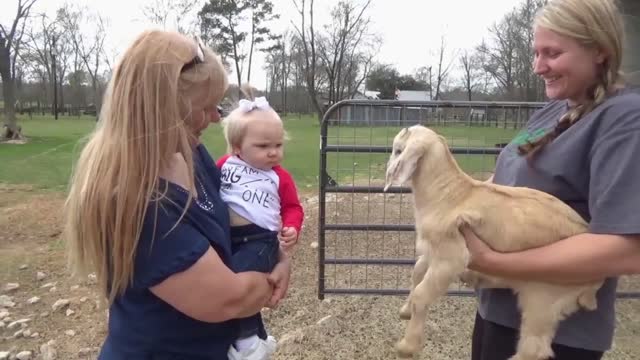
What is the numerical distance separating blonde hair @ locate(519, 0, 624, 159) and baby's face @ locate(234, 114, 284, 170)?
1.05 meters

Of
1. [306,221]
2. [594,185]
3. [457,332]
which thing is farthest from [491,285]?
[306,221]

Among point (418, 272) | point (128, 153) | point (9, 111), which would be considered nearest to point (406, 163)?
point (418, 272)

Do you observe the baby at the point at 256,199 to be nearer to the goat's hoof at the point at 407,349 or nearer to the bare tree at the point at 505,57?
the goat's hoof at the point at 407,349

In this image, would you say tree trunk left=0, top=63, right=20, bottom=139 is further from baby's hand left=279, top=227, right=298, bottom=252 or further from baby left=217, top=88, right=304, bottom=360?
baby's hand left=279, top=227, right=298, bottom=252

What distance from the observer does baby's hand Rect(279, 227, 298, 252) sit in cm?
212

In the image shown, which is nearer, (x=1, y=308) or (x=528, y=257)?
(x=528, y=257)

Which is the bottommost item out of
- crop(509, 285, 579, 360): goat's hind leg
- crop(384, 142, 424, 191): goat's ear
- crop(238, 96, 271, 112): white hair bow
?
crop(509, 285, 579, 360): goat's hind leg

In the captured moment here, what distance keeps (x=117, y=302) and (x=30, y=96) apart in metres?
68.6

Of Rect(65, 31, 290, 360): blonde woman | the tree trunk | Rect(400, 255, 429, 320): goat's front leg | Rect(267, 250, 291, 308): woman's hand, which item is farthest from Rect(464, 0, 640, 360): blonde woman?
the tree trunk

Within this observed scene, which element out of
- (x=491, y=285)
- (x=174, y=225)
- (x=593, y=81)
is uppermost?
(x=593, y=81)

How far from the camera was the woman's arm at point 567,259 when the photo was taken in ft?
4.90

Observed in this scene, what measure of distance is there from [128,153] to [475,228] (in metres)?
1.06

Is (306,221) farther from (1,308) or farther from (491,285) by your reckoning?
(491,285)

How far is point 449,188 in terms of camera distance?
1820 millimetres
